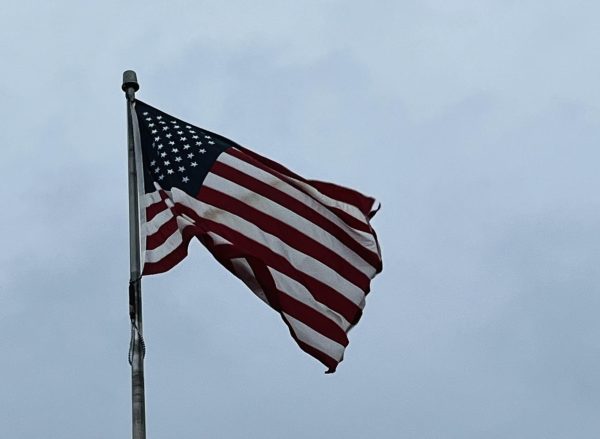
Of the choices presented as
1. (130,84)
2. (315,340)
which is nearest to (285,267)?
(315,340)

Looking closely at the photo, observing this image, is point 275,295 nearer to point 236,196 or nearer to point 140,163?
point 236,196

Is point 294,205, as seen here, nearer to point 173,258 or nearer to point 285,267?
point 285,267

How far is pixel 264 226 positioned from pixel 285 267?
661mm

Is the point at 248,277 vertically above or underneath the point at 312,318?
above

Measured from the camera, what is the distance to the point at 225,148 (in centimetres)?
1789

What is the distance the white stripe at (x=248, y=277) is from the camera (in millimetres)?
16438

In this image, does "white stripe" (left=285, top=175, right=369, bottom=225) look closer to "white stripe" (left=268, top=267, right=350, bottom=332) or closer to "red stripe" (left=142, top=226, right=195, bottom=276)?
"white stripe" (left=268, top=267, right=350, bottom=332)

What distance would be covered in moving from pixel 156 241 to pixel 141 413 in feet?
8.24

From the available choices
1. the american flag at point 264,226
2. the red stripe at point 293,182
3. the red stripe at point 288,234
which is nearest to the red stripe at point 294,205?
the american flag at point 264,226

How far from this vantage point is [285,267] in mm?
17156

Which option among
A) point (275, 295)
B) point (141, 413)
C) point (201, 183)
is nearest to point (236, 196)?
point (201, 183)

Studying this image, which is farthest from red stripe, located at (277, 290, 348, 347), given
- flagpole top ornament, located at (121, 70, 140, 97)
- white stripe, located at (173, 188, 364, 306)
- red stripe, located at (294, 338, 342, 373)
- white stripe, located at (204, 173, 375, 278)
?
flagpole top ornament, located at (121, 70, 140, 97)

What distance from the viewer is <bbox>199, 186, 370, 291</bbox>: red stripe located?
668 inches

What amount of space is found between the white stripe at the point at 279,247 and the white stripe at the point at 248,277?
20.6 inches
